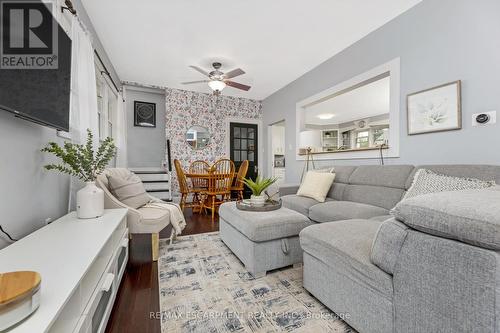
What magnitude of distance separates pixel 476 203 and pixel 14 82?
209cm

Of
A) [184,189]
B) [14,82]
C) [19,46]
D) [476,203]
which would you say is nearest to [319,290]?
[476,203]

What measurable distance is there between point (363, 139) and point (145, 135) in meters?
6.52

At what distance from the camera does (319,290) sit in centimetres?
136

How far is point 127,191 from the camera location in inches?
86.4

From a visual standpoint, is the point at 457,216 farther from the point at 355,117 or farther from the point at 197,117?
the point at 355,117

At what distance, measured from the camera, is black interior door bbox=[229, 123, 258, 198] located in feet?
18.3

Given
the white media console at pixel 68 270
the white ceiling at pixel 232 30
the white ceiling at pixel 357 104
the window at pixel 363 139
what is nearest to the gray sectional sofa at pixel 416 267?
the white media console at pixel 68 270

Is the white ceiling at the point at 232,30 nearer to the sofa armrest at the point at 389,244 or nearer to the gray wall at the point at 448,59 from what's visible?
the gray wall at the point at 448,59

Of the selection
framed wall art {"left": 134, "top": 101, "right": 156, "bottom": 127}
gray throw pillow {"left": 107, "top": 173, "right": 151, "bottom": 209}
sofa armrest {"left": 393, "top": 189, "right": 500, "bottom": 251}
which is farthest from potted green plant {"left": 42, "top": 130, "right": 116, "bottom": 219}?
framed wall art {"left": 134, "top": 101, "right": 156, "bottom": 127}

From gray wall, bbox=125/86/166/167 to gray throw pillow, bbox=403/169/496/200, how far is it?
4904 mm

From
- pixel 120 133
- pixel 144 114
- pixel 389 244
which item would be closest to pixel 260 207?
pixel 389 244

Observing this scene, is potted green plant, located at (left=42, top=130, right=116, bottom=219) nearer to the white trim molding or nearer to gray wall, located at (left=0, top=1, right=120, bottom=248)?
gray wall, located at (left=0, top=1, right=120, bottom=248)

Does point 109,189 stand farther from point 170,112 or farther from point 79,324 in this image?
point 170,112

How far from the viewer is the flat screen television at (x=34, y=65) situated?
102 cm
